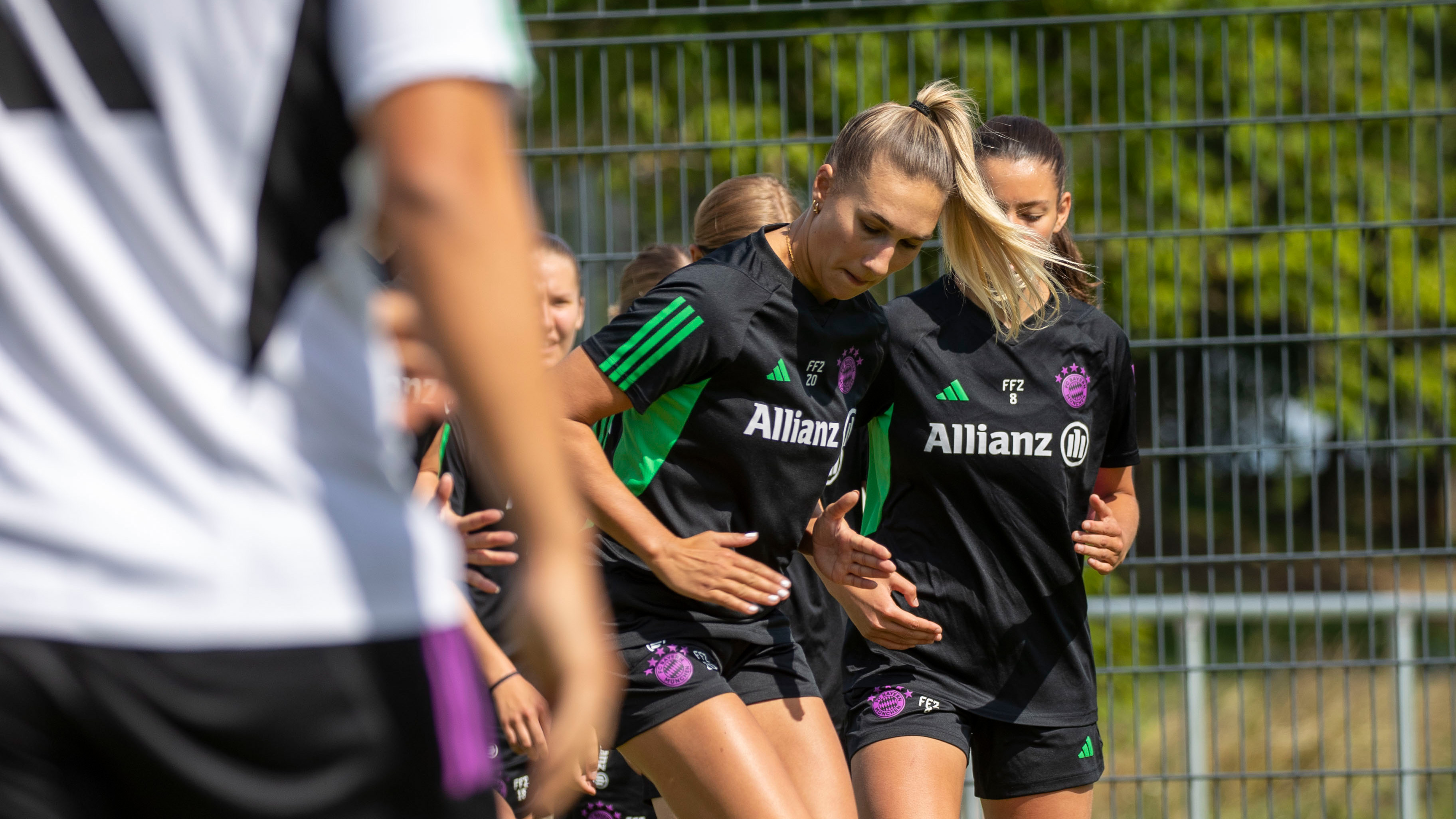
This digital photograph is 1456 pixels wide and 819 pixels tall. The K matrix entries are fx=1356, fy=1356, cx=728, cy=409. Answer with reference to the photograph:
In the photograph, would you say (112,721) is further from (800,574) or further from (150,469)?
(800,574)

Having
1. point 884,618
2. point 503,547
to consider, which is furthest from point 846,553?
point 503,547

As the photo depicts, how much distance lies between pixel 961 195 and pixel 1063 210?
54 centimetres

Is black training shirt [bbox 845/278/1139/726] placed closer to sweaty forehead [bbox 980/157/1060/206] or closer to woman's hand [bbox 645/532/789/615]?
sweaty forehead [bbox 980/157/1060/206]

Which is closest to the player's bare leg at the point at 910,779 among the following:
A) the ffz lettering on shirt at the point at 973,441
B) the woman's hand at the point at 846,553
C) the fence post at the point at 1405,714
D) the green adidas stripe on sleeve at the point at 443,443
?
the woman's hand at the point at 846,553

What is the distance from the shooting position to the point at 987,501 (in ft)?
10.6

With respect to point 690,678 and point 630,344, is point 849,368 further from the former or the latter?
point 690,678

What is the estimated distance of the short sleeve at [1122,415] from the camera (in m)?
3.45

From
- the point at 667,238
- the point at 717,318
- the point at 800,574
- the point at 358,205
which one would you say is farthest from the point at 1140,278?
the point at 358,205

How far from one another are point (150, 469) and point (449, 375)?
0.24 metres

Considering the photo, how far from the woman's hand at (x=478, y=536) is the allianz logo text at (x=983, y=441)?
102 cm

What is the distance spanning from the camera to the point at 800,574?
12.6 ft

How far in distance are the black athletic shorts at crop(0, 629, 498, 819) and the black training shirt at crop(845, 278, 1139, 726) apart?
2.32 meters

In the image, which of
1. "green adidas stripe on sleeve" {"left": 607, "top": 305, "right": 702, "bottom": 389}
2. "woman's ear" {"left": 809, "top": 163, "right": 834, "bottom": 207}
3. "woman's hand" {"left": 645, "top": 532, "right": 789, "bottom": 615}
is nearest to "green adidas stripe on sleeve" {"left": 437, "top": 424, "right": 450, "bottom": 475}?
"green adidas stripe on sleeve" {"left": 607, "top": 305, "right": 702, "bottom": 389}

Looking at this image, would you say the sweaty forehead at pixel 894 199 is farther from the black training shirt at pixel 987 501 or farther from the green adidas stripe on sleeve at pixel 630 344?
the green adidas stripe on sleeve at pixel 630 344
